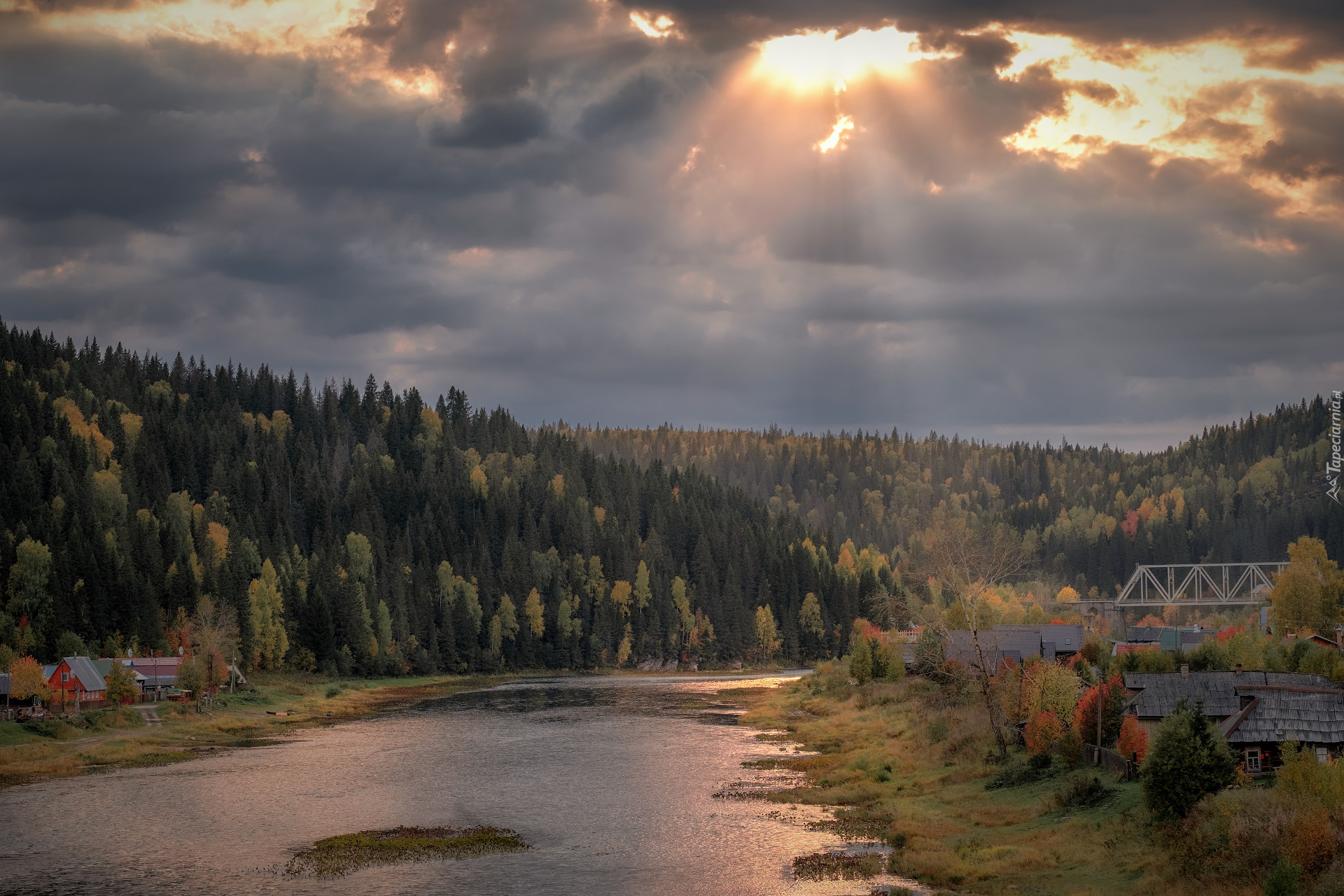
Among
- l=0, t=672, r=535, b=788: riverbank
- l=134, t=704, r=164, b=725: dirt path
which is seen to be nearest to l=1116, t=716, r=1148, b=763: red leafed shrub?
l=0, t=672, r=535, b=788: riverbank

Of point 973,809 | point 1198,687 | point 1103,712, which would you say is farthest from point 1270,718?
point 973,809

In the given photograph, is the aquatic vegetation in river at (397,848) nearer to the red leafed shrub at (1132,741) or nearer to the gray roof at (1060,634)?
the red leafed shrub at (1132,741)

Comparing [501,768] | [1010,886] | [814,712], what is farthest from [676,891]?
[814,712]

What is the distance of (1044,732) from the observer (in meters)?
62.5

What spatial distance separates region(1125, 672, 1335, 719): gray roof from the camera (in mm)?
56344

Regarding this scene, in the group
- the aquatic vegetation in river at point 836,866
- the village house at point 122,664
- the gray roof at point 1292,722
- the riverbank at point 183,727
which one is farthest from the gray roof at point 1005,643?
the village house at point 122,664

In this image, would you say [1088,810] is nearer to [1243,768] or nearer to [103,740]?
[1243,768]

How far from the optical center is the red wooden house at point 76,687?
10644 centimetres

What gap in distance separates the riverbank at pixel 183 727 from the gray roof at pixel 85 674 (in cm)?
507

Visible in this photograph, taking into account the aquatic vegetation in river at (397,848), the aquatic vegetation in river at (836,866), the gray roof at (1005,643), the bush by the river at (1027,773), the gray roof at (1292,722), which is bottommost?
the aquatic vegetation in river at (397,848)

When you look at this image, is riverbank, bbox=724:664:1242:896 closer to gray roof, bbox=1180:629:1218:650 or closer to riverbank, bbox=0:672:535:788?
gray roof, bbox=1180:629:1218:650

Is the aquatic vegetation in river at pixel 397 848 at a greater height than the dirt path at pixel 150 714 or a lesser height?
greater

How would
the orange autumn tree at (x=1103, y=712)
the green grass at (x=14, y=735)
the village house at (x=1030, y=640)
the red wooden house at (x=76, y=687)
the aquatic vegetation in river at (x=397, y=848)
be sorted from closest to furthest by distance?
1. the aquatic vegetation in river at (x=397, y=848)
2. the orange autumn tree at (x=1103, y=712)
3. the green grass at (x=14, y=735)
4. the red wooden house at (x=76, y=687)
5. the village house at (x=1030, y=640)

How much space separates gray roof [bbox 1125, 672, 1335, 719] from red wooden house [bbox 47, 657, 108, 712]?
292 feet
